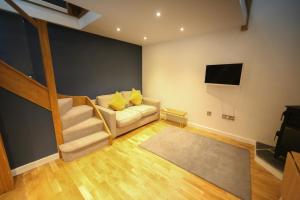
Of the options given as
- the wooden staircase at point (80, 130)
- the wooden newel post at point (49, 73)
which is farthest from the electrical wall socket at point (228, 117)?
the wooden newel post at point (49, 73)

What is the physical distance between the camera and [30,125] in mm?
1981

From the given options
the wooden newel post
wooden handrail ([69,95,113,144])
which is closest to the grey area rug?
wooden handrail ([69,95,113,144])

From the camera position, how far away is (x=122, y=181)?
1.85 metres

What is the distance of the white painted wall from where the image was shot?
2275mm

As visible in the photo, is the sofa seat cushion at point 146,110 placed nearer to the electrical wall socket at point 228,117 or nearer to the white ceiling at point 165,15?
the electrical wall socket at point 228,117

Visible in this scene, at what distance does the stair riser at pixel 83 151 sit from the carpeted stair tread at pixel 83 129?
280 mm

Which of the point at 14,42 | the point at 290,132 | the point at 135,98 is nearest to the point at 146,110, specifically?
the point at 135,98

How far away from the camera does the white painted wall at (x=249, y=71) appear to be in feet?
7.47

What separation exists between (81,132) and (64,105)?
69 cm

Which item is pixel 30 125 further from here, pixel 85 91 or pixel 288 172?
pixel 288 172

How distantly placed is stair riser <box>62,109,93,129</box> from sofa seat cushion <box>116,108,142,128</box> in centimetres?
65

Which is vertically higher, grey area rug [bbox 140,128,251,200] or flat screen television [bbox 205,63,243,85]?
flat screen television [bbox 205,63,243,85]

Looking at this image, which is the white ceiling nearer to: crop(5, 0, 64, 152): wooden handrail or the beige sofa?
crop(5, 0, 64, 152): wooden handrail

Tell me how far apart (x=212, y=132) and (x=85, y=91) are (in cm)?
348
